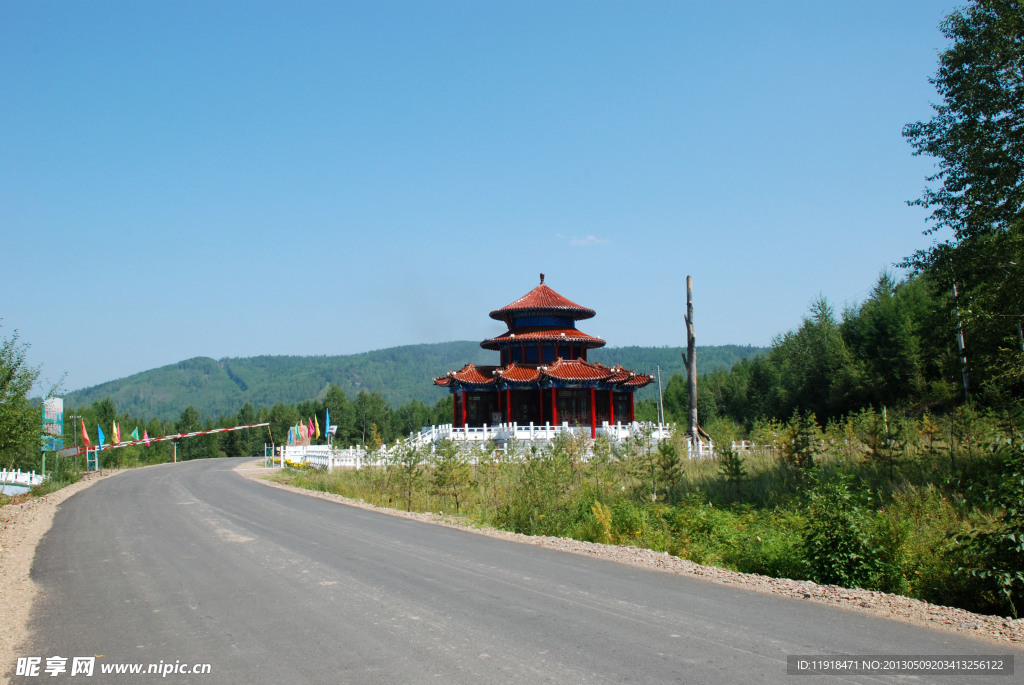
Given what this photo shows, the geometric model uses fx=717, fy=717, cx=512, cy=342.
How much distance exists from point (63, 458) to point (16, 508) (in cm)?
2584

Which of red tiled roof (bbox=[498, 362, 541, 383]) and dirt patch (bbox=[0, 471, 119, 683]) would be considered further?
red tiled roof (bbox=[498, 362, 541, 383])

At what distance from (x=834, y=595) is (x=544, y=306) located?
36.8 m

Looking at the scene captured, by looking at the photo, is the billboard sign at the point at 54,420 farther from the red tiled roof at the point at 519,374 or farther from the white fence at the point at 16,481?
the red tiled roof at the point at 519,374

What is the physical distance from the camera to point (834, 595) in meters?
9.15

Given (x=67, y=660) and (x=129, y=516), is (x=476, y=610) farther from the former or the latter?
(x=129, y=516)

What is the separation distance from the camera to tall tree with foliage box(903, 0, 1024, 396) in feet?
53.4

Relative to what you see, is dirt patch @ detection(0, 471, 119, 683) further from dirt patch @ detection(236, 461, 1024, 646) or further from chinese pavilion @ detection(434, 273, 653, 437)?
chinese pavilion @ detection(434, 273, 653, 437)

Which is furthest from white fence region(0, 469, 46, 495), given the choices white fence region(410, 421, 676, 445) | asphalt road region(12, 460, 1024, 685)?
asphalt road region(12, 460, 1024, 685)

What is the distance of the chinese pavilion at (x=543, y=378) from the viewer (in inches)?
1706

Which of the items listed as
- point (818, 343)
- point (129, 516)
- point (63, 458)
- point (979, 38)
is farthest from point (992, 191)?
point (63, 458)

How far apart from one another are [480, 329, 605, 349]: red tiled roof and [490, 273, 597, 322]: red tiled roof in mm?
1225

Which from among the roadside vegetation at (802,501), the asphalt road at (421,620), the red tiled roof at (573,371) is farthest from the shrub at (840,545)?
the red tiled roof at (573,371)

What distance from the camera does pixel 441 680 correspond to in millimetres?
5926

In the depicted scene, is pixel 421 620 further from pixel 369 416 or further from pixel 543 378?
pixel 369 416
